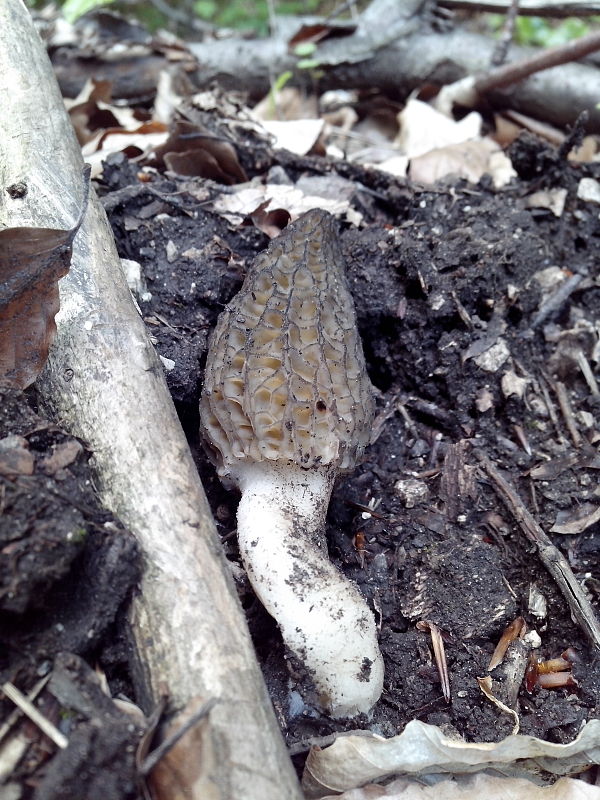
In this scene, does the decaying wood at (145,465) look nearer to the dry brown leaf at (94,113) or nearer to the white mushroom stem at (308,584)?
the white mushroom stem at (308,584)

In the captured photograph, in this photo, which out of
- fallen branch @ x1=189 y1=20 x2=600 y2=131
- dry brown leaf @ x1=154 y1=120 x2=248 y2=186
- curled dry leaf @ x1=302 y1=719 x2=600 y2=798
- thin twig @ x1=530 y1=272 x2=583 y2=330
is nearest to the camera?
curled dry leaf @ x1=302 y1=719 x2=600 y2=798

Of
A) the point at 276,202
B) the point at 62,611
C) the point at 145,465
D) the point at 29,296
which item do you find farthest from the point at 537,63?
the point at 62,611

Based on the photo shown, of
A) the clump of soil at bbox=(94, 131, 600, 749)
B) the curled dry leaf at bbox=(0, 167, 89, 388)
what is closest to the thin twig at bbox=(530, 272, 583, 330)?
the clump of soil at bbox=(94, 131, 600, 749)

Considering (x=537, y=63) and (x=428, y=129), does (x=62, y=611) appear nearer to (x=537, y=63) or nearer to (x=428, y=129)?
(x=428, y=129)

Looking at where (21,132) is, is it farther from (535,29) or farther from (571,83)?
(535,29)

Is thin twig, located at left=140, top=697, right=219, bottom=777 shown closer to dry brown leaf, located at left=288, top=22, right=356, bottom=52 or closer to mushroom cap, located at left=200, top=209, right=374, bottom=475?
mushroom cap, located at left=200, top=209, right=374, bottom=475

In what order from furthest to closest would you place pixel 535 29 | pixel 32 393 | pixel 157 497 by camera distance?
1. pixel 535 29
2. pixel 32 393
3. pixel 157 497

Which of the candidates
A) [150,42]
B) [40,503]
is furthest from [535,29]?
[40,503]
